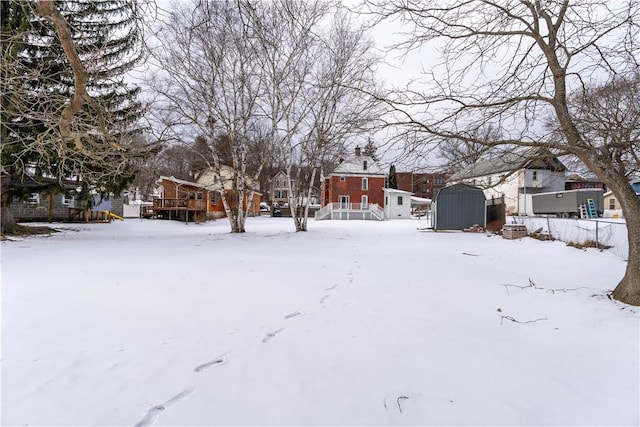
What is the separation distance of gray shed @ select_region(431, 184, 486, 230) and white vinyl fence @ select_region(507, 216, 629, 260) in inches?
100

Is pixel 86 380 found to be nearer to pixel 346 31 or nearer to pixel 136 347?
pixel 136 347

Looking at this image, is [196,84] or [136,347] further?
[196,84]

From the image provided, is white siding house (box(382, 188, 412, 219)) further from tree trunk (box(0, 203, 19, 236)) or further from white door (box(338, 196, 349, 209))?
tree trunk (box(0, 203, 19, 236))

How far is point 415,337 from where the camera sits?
332 cm

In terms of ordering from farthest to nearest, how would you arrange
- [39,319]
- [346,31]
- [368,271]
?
1. [346,31]
2. [368,271]
3. [39,319]

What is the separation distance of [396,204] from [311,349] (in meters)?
32.6

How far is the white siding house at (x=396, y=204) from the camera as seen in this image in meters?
33.9

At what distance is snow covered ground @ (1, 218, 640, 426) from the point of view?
2.16 m

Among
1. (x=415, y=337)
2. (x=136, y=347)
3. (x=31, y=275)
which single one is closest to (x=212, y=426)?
(x=136, y=347)

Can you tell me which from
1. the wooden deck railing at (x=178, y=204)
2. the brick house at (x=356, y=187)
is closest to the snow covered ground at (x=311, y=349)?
the wooden deck railing at (x=178, y=204)

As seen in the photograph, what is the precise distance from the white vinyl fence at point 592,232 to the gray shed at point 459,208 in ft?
8.35

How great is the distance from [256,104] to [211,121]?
7.11 feet

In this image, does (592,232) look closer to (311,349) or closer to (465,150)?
(465,150)

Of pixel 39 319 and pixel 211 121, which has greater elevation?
pixel 211 121
